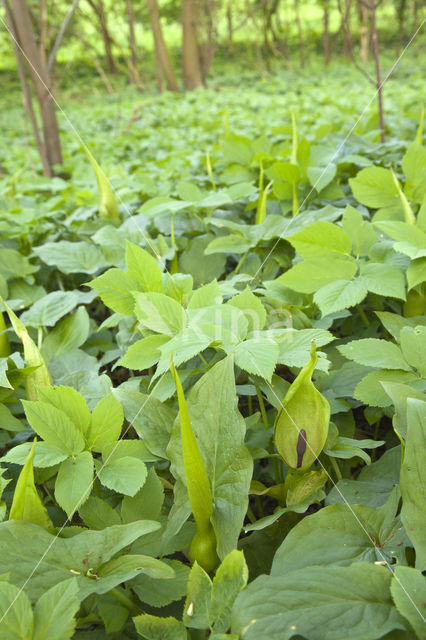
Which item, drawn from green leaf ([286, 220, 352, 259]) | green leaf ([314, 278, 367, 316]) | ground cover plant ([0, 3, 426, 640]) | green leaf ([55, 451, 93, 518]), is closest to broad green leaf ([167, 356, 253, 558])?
ground cover plant ([0, 3, 426, 640])

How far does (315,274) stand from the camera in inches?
33.4

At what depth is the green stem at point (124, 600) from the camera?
52 cm

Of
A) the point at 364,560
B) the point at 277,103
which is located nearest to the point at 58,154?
the point at 277,103

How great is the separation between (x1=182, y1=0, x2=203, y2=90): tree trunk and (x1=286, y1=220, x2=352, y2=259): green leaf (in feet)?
28.5

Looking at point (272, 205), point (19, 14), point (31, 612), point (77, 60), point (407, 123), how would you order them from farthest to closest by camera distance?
point (77, 60), point (19, 14), point (407, 123), point (272, 205), point (31, 612)

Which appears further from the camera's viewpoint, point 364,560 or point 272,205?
point 272,205

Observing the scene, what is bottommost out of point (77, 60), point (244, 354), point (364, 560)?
point (364, 560)

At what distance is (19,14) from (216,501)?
2.76 metres

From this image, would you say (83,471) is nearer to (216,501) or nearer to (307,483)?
(216,501)

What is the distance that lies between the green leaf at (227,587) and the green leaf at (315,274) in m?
0.49

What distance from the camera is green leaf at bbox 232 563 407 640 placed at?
1.40ft

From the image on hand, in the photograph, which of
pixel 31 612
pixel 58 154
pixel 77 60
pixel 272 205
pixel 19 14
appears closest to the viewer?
pixel 31 612

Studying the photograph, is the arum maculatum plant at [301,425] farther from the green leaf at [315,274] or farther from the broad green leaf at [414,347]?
the green leaf at [315,274]

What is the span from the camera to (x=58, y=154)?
125 inches
